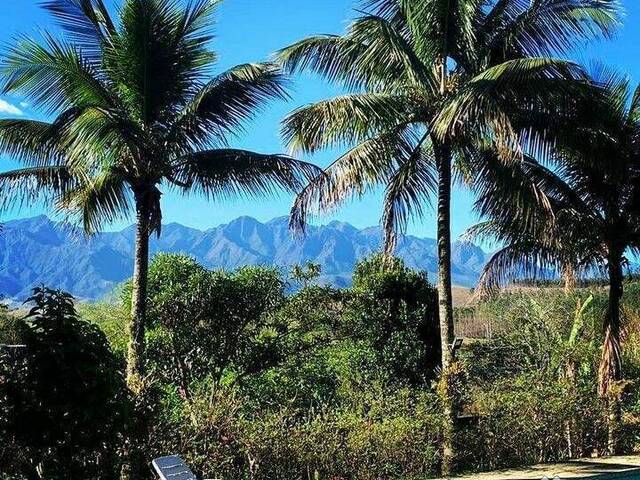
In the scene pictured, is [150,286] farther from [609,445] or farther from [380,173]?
[609,445]

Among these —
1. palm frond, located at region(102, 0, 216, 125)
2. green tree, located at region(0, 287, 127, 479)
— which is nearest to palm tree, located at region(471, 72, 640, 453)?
palm frond, located at region(102, 0, 216, 125)

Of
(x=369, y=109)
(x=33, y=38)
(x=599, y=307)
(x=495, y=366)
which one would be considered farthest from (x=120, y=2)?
(x=599, y=307)

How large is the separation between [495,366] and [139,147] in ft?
48.6

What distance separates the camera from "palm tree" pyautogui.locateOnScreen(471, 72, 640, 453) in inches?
417

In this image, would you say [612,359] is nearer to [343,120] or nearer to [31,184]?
[343,120]

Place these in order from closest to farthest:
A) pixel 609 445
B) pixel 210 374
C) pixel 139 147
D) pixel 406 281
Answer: pixel 139 147 < pixel 609 445 < pixel 210 374 < pixel 406 281

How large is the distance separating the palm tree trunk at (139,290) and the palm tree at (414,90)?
224cm

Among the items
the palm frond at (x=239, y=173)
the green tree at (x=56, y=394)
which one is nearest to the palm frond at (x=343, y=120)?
the palm frond at (x=239, y=173)

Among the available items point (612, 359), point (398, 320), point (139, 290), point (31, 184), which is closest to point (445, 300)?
point (612, 359)

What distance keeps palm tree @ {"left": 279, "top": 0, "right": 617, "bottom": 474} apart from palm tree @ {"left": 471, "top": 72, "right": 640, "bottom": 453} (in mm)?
916

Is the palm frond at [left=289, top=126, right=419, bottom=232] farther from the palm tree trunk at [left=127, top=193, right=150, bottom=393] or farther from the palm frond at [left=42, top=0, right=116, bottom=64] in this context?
the palm frond at [left=42, top=0, right=116, bottom=64]

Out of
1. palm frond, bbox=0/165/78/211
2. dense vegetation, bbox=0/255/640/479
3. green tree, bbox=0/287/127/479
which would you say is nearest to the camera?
green tree, bbox=0/287/127/479

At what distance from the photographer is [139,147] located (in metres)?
9.46

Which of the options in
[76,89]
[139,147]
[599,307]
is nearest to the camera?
[139,147]
